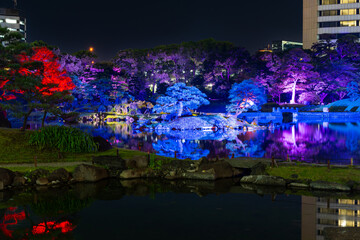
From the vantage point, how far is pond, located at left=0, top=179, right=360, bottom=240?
1455 centimetres

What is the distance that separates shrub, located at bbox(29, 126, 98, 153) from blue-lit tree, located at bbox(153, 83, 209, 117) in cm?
3901

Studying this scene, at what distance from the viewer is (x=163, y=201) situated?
1884 cm

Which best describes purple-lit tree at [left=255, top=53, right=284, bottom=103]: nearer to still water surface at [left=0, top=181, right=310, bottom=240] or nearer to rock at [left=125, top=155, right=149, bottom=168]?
rock at [left=125, top=155, right=149, bottom=168]

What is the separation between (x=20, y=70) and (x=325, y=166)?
23276mm

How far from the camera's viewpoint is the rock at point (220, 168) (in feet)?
77.2

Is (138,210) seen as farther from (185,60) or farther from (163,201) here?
(185,60)

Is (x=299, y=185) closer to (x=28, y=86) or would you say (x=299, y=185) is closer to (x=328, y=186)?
(x=328, y=186)

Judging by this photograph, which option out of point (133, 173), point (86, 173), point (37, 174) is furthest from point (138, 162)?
point (37, 174)

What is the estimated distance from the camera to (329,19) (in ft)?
384

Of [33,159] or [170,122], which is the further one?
[170,122]

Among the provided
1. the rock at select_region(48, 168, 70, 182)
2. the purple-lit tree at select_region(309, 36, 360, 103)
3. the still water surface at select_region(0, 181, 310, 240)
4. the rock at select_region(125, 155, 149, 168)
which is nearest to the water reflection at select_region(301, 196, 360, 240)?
the still water surface at select_region(0, 181, 310, 240)

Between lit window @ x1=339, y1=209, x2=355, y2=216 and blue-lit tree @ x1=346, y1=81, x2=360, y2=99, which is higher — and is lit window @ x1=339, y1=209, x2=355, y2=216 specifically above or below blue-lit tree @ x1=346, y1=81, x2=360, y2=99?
below

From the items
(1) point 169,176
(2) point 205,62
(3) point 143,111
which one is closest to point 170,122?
(3) point 143,111

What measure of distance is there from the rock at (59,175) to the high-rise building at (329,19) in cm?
10734
